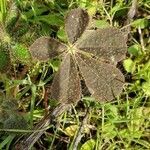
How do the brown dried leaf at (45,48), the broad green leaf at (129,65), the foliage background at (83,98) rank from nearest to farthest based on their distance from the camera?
the brown dried leaf at (45,48) → the foliage background at (83,98) → the broad green leaf at (129,65)

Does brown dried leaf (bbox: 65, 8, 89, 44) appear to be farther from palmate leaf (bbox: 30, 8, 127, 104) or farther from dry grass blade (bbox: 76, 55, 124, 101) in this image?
dry grass blade (bbox: 76, 55, 124, 101)

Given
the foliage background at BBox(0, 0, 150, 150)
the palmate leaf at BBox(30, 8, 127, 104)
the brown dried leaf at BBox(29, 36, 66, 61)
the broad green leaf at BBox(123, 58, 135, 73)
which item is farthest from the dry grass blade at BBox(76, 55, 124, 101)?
the broad green leaf at BBox(123, 58, 135, 73)

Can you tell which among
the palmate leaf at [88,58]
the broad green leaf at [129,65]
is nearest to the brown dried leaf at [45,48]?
the palmate leaf at [88,58]

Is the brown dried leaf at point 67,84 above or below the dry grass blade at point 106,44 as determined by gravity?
below

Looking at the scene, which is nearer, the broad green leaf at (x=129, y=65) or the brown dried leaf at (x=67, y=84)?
the brown dried leaf at (x=67, y=84)

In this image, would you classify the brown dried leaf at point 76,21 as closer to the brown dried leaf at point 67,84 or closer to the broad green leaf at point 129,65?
the brown dried leaf at point 67,84

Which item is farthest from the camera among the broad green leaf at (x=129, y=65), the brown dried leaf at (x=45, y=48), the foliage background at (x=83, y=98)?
the broad green leaf at (x=129, y=65)

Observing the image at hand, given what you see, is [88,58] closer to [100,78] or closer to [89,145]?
[100,78]
